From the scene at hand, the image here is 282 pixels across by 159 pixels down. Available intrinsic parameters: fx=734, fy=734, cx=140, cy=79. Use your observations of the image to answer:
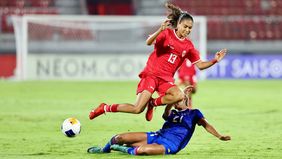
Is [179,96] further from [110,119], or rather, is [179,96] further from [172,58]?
[110,119]

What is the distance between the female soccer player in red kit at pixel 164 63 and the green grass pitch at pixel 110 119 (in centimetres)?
76

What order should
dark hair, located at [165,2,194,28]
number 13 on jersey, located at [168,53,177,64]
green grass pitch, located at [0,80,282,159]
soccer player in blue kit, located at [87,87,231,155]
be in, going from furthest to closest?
number 13 on jersey, located at [168,53,177,64], dark hair, located at [165,2,194,28], green grass pitch, located at [0,80,282,159], soccer player in blue kit, located at [87,87,231,155]

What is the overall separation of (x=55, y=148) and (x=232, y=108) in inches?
327

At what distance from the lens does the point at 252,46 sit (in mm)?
30609

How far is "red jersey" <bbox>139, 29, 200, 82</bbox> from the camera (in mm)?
9938

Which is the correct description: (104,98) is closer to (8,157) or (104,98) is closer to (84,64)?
(84,64)

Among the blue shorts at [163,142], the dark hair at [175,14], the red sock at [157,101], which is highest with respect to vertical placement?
the dark hair at [175,14]

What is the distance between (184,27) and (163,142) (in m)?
1.69

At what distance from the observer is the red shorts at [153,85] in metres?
9.84

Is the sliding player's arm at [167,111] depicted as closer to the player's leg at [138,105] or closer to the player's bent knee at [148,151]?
the player's leg at [138,105]

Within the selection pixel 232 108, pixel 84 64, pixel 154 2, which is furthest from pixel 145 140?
pixel 154 2

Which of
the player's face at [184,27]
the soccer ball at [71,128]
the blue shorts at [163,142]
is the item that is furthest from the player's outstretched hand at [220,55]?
the soccer ball at [71,128]

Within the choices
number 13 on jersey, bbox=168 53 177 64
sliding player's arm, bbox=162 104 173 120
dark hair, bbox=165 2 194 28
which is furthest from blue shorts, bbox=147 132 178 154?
dark hair, bbox=165 2 194 28

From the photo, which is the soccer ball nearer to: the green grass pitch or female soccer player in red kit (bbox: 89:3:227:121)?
the green grass pitch
